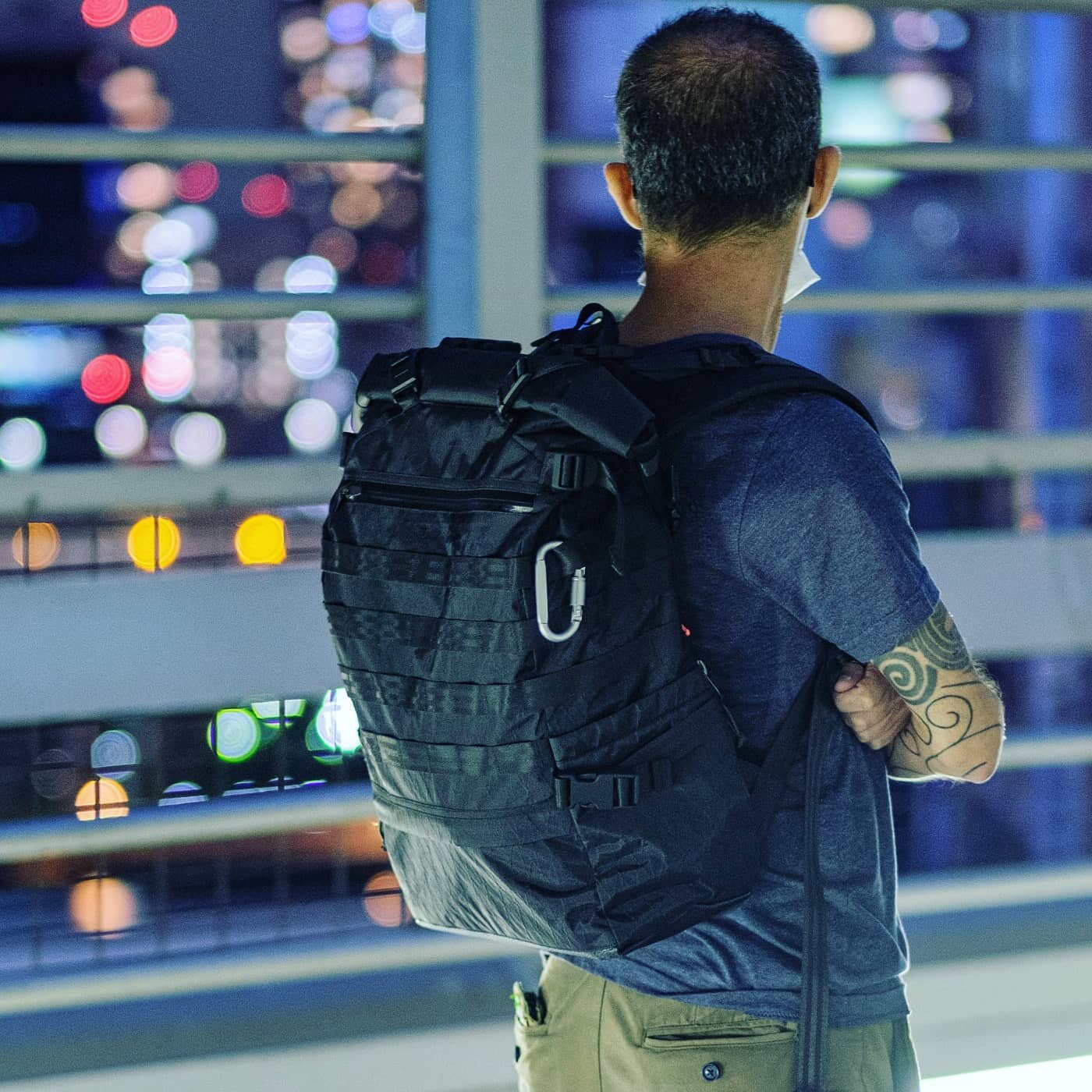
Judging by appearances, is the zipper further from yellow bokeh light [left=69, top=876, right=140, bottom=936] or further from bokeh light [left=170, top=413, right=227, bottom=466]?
yellow bokeh light [left=69, top=876, right=140, bottom=936]

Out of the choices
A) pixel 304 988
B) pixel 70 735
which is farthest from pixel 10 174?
pixel 304 988

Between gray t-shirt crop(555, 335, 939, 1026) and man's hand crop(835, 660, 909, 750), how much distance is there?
20 mm

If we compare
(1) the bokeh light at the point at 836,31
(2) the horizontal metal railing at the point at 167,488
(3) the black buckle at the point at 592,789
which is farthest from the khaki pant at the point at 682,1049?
(1) the bokeh light at the point at 836,31

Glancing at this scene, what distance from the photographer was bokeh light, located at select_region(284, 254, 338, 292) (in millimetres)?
2680

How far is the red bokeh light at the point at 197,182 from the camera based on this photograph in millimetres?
2596

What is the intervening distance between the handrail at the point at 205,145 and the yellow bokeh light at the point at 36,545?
68cm

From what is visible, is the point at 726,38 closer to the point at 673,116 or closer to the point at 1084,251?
the point at 673,116

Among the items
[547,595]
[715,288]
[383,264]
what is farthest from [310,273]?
[547,595]

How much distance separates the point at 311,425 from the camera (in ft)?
8.68

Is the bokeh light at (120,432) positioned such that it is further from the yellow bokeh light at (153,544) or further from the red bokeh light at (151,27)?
the red bokeh light at (151,27)

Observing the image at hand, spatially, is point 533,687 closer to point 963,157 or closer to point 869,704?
point 869,704

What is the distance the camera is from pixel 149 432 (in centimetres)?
252

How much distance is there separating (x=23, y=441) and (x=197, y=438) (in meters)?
0.33

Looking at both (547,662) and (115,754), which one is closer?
(547,662)
